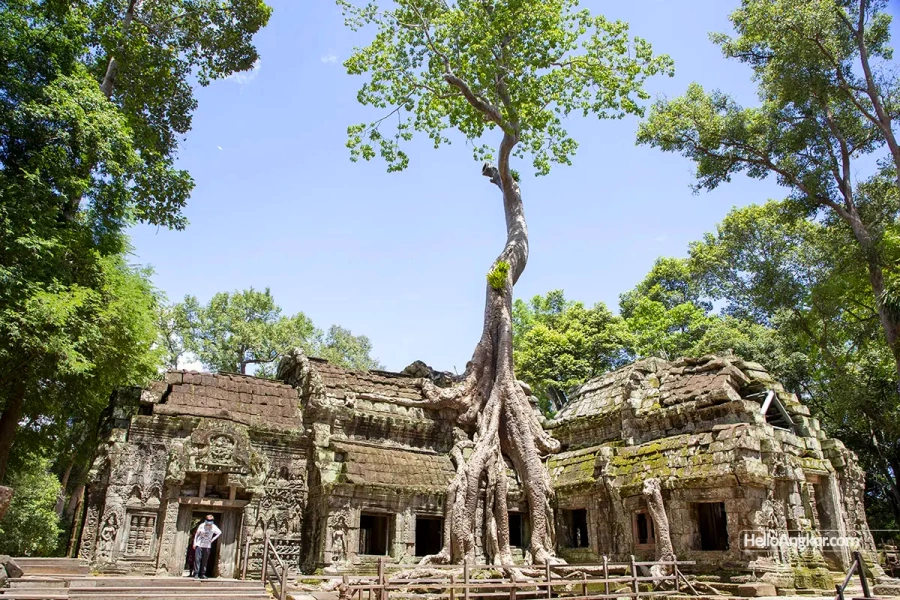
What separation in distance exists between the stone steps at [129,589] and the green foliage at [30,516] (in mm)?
14424

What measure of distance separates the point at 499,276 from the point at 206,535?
34.0 feet

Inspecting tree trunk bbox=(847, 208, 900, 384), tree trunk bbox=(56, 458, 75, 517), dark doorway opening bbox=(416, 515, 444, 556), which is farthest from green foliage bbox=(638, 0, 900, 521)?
tree trunk bbox=(56, 458, 75, 517)

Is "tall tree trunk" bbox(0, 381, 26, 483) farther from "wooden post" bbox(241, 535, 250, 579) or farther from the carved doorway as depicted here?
"wooden post" bbox(241, 535, 250, 579)

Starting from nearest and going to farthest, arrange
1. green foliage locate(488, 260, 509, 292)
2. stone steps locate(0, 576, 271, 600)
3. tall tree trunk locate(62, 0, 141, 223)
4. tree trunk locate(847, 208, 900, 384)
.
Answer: stone steps locate(0, 576, 271, 600) → tree trunk locate(847, 208, 900, 384) → tall tree trunk locate(62, 0, 141, 223) → green foliage locate(488, 260, 509, 292)

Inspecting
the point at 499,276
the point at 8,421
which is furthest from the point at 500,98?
the point at 8,421

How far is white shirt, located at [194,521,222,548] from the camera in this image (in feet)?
35.3

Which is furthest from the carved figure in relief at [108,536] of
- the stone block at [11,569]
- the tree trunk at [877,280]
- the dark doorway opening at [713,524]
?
the tree trunk at [877,280]

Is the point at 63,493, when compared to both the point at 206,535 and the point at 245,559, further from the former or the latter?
the point at 206,535

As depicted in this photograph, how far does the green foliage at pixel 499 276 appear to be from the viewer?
17859 mm

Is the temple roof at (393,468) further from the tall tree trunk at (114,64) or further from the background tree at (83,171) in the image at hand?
the tall tree trunk at (114,64)

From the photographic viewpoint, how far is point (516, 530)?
15.6 metres

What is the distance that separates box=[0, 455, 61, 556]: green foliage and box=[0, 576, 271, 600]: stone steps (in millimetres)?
14424

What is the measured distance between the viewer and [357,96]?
63.9ft

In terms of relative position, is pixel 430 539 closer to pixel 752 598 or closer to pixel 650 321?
pixel 752 598
